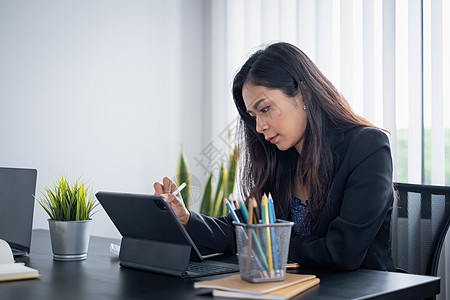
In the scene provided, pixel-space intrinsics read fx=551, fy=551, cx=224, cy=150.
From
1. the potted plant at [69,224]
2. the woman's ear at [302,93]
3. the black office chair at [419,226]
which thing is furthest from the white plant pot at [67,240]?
the black office chair at [419,226]

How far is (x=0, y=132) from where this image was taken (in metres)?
2.64

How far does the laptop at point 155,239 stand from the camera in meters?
1.32

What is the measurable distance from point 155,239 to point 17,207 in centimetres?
59

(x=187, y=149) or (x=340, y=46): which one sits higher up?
(x=340, y=46)

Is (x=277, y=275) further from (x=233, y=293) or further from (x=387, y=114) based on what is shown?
(x=387, y=114)

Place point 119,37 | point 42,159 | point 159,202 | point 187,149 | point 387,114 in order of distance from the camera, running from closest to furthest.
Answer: point 159,202
point 387,114
point 42,159
point 119,37
point 187,149

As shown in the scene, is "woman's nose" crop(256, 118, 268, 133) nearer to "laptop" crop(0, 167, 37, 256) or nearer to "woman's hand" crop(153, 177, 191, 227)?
"woman's hand" crop(153, 177, 191, 227)

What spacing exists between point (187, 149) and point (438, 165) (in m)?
1.65

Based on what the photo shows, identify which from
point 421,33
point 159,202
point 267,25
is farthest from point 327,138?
Answer: point 267,25

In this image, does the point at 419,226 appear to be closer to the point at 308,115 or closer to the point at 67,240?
the point at 308,115

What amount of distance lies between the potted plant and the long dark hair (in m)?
0.61

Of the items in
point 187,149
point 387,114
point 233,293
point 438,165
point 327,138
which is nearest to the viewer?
point 233,293

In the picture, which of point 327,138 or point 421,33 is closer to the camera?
point 327,138

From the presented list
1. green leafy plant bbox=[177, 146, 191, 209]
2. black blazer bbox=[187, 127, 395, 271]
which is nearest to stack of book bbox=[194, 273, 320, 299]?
black blazer bbox=[187, 127, 395, 271]
